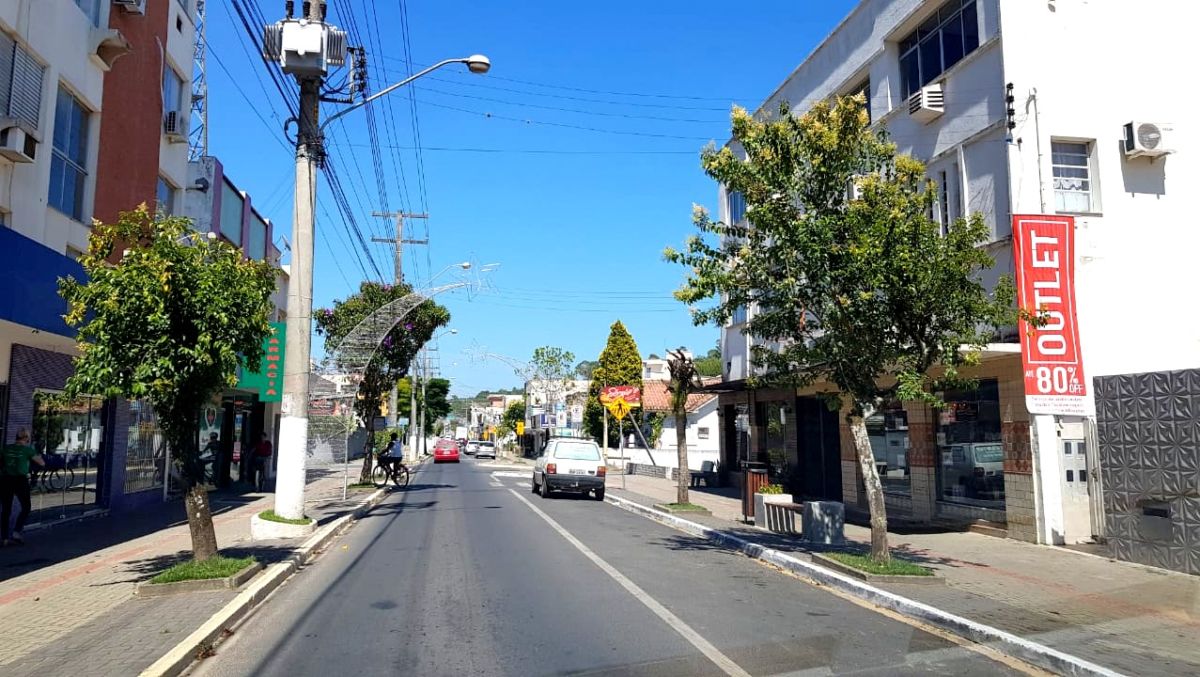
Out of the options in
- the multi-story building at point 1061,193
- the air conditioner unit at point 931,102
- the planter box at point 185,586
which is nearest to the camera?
the planter box at point 185,586

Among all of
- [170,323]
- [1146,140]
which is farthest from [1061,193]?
[170,323]

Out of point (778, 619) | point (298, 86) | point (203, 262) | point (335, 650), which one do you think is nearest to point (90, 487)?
point (298, 86)

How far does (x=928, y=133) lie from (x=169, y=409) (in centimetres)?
1403

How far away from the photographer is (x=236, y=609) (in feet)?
27.3

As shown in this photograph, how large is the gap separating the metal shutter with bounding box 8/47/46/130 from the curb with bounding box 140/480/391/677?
8191 millimetres

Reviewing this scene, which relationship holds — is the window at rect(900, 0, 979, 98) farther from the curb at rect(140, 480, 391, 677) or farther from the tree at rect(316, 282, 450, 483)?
the tree at rect(316, 282, 450, 483)

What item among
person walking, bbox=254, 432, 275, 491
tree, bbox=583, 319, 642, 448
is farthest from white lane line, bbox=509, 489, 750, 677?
tree, bbox=583, 319, 642, 448

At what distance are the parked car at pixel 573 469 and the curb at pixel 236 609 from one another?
941cm

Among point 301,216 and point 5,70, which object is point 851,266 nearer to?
point 301,216

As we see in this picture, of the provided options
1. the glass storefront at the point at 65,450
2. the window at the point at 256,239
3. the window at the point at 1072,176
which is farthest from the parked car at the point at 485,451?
the window at the point at 1072,176

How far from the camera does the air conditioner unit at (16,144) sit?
12.8m

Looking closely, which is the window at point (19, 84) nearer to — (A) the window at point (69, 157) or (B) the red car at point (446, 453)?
(A) the window at point (69, 157)

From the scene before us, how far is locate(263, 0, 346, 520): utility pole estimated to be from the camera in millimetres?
14781

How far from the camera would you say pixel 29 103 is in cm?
1378
